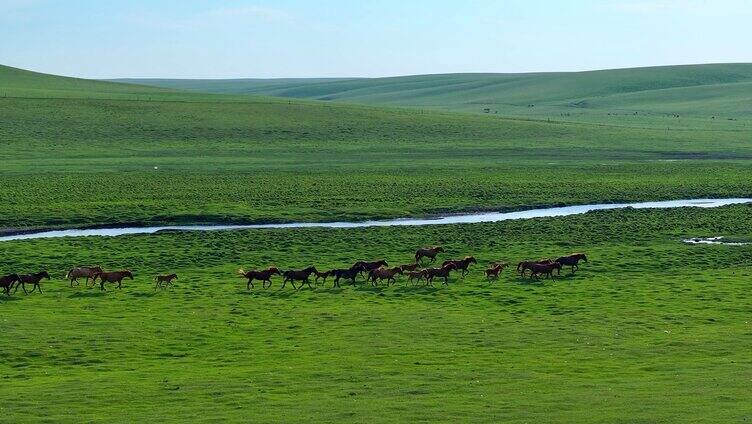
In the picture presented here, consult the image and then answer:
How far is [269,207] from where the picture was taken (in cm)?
4828

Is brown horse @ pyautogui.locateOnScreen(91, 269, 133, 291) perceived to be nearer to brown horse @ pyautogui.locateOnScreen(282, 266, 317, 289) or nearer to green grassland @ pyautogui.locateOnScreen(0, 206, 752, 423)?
green grassland @ pyautogui.locateOnScreen(0, 206, 752, 423)

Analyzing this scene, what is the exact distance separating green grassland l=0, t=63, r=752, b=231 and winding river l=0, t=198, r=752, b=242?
1.14 m

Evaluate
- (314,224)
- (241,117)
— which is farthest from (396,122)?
(314,224)

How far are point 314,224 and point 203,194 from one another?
10.1 metres

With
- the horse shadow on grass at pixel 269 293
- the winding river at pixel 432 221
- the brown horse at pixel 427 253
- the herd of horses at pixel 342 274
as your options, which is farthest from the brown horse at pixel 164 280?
the winding river at pixel 432 221

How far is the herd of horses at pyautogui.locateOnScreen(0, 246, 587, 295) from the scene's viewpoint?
28750 mm

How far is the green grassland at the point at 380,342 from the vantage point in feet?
58.2

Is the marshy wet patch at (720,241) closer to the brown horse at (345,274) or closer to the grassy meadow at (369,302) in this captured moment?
the grassy meadow at (369,302)

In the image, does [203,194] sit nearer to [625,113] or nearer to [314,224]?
[314,224]

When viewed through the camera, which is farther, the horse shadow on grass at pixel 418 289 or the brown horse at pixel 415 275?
the brown horse at pixel 415 275

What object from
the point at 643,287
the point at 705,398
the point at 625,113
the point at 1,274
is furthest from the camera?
the point at 625,113

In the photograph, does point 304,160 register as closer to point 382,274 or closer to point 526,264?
point 526,264

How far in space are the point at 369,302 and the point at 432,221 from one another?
18.4m

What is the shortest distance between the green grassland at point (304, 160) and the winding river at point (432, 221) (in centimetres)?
114
